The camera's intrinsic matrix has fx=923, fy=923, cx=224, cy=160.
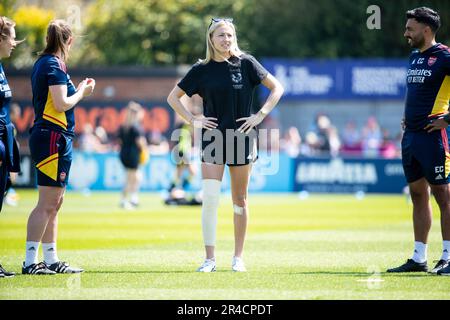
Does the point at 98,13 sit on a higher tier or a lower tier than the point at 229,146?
higher

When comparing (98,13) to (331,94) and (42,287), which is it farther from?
(42,287)

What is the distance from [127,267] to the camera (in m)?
9.98

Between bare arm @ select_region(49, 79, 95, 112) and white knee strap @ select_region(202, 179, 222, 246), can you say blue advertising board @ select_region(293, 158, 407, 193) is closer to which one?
white knee strap @ select_region(202, 179, 222, 246)

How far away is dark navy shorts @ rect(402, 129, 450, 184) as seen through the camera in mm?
9508

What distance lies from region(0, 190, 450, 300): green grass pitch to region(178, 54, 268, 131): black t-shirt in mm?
1640

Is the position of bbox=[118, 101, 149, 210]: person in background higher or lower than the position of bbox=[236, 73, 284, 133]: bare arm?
lower

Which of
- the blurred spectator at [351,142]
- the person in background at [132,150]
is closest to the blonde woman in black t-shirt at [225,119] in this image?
the person in background at [132,150]

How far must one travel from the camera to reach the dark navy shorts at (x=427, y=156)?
9.51 meters

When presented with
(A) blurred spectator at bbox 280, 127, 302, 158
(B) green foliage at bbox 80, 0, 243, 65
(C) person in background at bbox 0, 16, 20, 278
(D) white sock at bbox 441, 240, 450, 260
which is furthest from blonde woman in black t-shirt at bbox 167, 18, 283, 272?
(B) green foliage at bbox 80, 0, 243, 65

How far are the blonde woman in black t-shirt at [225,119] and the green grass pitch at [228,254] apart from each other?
0.63m

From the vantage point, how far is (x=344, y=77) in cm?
3703

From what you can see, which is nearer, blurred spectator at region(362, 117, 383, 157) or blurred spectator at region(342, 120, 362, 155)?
blurred spectator at region(362, 117, 383, 157)
